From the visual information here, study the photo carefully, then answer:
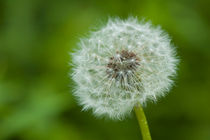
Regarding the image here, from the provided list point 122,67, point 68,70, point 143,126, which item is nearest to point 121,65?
point 122,67

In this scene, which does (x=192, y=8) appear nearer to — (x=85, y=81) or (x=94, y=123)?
(x=94, y=123)

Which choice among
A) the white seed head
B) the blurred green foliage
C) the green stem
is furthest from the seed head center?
the blurred green foliage

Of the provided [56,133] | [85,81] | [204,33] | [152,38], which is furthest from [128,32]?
[204,33]

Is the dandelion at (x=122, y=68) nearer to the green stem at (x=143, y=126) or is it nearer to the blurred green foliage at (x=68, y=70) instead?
the green stem at (x=143, y=126)

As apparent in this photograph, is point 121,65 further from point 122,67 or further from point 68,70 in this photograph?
point 68,70

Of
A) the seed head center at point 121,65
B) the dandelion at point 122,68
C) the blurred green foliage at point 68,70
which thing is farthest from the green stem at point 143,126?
the blurred green foliage at point 68,70

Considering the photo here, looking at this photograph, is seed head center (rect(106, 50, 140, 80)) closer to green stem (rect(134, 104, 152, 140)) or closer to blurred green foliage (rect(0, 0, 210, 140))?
green stem (rect(134, 104, 152, 140))
